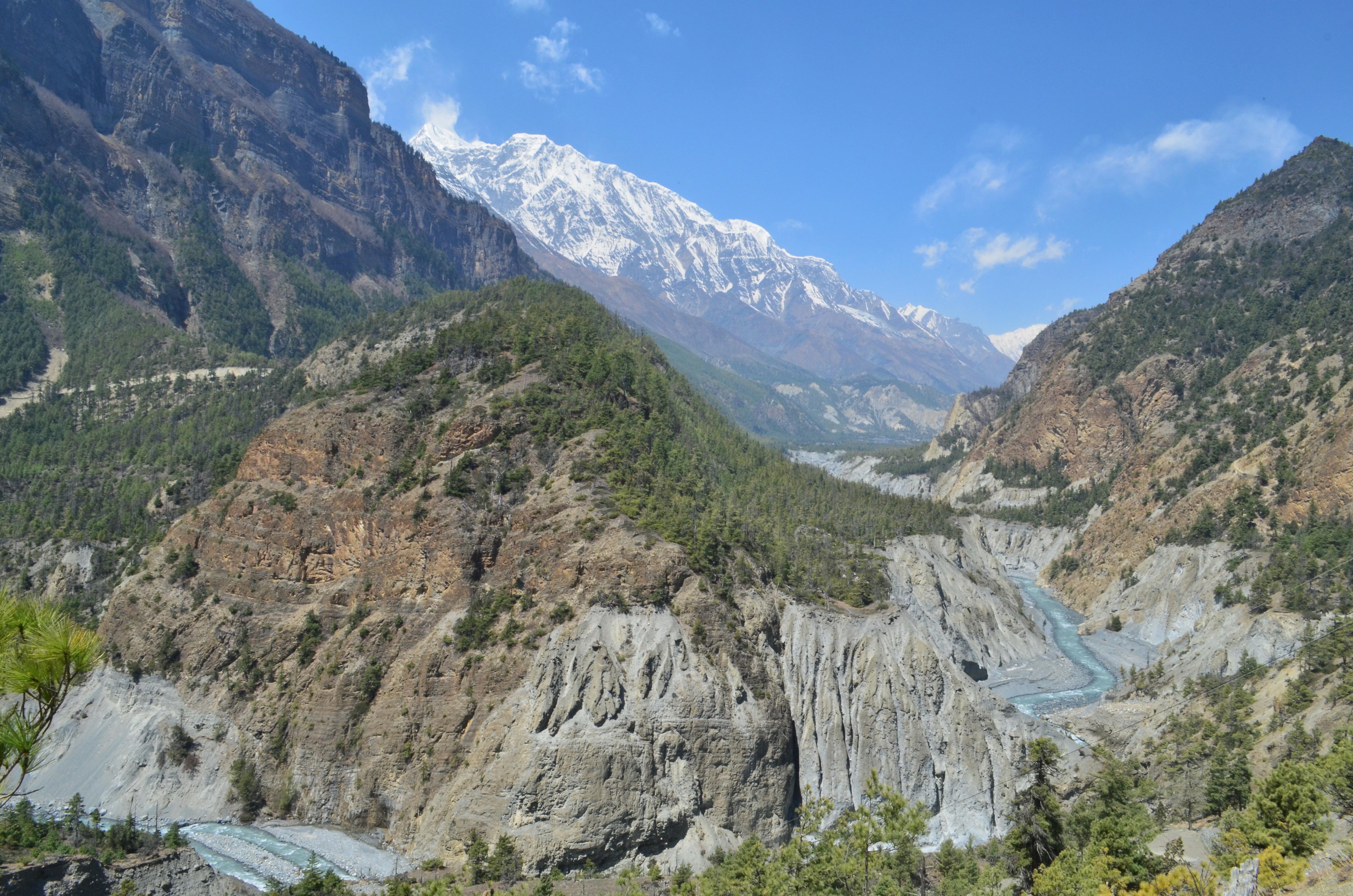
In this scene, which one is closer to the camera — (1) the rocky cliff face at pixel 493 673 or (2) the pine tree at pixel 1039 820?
(2) the pine tree at pixel 1039 820

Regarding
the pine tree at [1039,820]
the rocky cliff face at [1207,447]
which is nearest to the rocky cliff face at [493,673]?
the pine tree at [1039,820]

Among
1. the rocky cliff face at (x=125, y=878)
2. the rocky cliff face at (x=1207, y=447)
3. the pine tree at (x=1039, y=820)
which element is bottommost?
the rocky cliff face at (x=125, y=878)

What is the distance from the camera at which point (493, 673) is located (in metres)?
61.1

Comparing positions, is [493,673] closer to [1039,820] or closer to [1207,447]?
[1039,820]

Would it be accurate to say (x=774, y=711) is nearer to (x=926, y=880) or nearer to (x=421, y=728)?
(x=926, y=880)

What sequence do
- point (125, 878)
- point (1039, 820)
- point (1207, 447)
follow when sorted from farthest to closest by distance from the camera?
point (1207, 447)
point (125, 878)
point (1039, 820)

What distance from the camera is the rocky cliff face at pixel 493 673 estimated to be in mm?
55750

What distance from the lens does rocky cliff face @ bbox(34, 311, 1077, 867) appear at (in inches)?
2195

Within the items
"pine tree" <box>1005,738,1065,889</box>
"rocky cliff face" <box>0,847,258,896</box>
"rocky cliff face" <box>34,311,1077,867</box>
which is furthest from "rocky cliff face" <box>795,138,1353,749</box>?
"rocky cliff face" <box>0,847,258,896</box>

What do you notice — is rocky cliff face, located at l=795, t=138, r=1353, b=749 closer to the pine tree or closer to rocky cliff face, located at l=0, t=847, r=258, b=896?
the pine tree

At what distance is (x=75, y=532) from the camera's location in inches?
4296

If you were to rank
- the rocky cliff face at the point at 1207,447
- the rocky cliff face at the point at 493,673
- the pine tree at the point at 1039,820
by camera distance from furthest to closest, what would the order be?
the rocky cliff face at the point at 1207,447
the rocky cliff face at the point at 493,673
the pine tree at the point at 1039,820

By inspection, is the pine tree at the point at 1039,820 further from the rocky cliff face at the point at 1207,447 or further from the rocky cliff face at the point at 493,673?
the rocky cliff face at the point at 1207,447

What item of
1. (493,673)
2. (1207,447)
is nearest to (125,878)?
(493,673)
